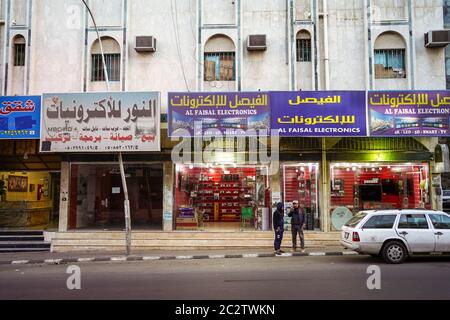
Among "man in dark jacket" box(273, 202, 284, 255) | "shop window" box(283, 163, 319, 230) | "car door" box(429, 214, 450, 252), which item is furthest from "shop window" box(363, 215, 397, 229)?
"shop window" box(283, 163, 319, 230)

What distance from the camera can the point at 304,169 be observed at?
1698cm

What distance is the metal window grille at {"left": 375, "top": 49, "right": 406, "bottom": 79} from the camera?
17016mm

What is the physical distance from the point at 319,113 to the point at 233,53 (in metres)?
4.93

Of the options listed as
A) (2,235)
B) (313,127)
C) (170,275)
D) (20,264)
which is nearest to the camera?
(170,275)

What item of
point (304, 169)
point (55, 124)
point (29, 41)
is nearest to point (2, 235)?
point (55, 124)

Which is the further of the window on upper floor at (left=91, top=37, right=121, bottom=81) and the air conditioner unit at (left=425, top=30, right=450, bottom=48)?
the window on upper floor at (left=91, top=37, right=121, bottom=81)

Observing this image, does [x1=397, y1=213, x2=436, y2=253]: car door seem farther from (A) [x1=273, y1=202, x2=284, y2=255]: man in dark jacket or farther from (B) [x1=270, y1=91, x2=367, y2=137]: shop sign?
(B) [x1=270, y1=91, x2=367, y2=137]: shop sign

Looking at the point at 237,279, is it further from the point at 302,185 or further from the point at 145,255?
the point at 302,185

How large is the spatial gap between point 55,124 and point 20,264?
522cm

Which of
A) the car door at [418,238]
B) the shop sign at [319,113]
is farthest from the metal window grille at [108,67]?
the car door at [418,238]

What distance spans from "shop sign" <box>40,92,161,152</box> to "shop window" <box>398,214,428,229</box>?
356 inches

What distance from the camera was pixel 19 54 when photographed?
58.3ft

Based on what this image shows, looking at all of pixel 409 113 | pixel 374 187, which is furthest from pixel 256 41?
pixel 374 187
